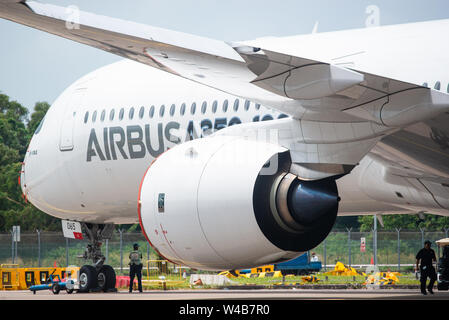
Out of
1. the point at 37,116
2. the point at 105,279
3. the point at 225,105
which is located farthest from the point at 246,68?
the point at 37,116

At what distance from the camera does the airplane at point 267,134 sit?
707 cm

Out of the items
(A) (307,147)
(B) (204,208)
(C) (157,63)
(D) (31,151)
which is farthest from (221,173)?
(D) (31,151)

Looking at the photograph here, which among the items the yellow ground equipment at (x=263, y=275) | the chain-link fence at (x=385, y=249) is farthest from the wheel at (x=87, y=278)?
the chain-link fence at (x=385, y=249)

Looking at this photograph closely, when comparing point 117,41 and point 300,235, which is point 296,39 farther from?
point 117,41

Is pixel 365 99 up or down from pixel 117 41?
down

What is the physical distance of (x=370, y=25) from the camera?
1135 centimetres

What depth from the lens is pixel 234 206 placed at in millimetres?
8617

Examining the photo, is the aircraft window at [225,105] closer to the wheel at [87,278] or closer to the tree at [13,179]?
the wheel at [87,278]

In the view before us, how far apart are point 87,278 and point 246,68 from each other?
32.5 feet

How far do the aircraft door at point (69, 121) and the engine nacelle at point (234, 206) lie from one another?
5529 mm

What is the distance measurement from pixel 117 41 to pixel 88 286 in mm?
9598

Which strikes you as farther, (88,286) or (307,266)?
(307,266)

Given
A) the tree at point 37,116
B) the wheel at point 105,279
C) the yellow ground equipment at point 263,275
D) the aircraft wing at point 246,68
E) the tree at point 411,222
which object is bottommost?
the yellow ground equipment at point 263,275
